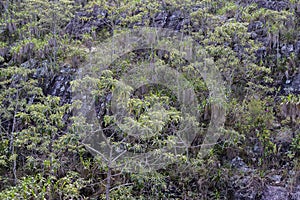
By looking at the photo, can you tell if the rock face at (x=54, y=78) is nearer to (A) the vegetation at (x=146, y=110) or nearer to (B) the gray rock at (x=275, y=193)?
(A) the vegetation at (x=146, y=110)

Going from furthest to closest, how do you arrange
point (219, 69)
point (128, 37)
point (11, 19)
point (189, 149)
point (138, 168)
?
point (11, 19) < point (128, 37) < point (219, 69) < point (189, 149) < point (138, 168)

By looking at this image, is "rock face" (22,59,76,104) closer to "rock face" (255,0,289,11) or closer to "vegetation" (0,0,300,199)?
"vegetation" (0,0,300,199)

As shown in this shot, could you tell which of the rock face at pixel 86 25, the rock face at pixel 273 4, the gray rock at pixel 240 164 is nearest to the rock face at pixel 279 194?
the gray rock at pixel 240 164

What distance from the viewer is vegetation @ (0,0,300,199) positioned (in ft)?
15.5

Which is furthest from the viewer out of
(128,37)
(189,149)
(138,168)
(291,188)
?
(128,37)

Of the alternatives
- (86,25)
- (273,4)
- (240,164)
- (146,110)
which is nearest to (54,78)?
(86,25)

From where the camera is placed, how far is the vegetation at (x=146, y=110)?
4.72m

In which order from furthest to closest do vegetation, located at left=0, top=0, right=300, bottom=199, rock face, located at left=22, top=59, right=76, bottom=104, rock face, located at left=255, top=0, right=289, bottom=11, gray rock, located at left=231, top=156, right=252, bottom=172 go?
1. rock face, located at left=255, top=0, right=289, bottom=11
2. rock face, located at left=22, top=59, right=76, bottom=104
3. gray rock, located at left=231, top=156, right=252, bottom=172
4. vegetation, located at left=0, top=0, right=300, bottom=199

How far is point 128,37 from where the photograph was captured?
7.73 m

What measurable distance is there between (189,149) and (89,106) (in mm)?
1920

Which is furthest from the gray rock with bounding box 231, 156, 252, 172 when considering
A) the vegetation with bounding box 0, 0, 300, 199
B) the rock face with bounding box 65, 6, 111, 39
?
the rock face with bounding box 65, 6, 111, 39

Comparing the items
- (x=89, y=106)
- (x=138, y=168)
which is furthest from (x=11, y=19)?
(x=138, y=168)

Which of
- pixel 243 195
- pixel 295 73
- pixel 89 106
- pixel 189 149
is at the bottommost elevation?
pixel 243 195

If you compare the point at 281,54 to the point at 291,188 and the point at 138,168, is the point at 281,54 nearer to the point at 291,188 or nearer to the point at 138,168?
the point at 291,188
